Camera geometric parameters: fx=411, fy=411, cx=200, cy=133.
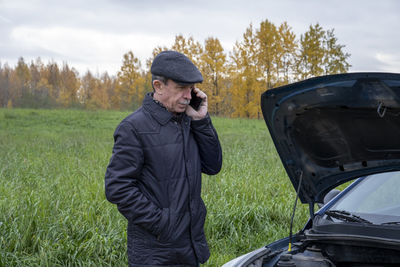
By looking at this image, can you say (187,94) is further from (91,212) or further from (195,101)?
(91,212)

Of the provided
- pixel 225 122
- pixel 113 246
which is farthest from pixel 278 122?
pixel 225 122

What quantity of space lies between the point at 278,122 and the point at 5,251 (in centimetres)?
303

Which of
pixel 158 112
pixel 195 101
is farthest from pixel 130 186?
pixel 195 101

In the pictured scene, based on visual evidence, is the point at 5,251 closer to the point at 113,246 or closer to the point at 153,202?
the point at 113,246

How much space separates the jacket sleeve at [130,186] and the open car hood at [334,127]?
2.65 feet

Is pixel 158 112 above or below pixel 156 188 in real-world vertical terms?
above

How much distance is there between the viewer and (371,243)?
90.6 inches

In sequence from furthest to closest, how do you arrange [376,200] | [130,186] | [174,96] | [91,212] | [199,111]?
1. [91,212]
2. [376,200]
3. [199,111]
4. [174,96]
5. [130,186]

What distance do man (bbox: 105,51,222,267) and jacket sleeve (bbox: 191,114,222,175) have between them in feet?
0.39

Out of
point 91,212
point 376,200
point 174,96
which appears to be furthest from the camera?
point 91,212

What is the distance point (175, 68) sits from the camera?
2.29 m

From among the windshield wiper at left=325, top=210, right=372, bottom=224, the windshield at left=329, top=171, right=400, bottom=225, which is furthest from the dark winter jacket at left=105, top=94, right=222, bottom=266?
the windshield at left=329, top=171, right=400, bottom=225

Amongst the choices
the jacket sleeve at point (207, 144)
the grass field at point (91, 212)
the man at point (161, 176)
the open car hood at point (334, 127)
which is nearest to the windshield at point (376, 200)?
the open car hood at point (334, 127)

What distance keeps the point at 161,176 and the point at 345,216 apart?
3.92ft
